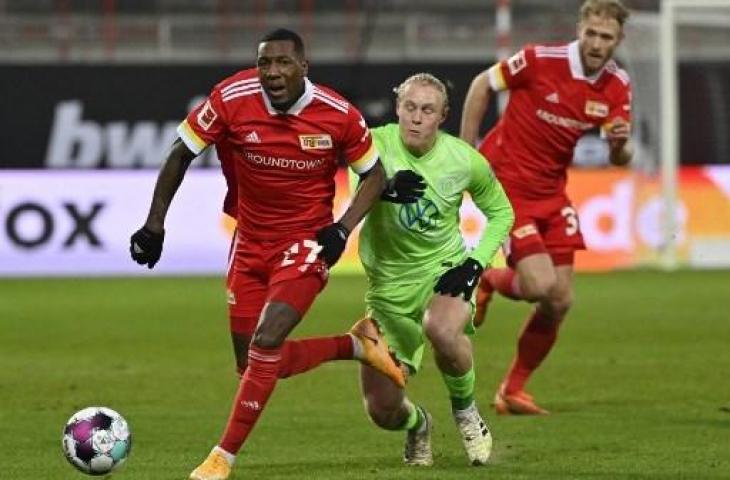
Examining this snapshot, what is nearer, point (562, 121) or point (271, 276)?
point (271, 276)

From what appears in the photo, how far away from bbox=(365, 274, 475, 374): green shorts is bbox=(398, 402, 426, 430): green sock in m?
0.23

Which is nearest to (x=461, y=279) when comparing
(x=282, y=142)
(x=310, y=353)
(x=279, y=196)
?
(x=310, y=353)

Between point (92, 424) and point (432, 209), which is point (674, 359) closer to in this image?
point (432, 209)

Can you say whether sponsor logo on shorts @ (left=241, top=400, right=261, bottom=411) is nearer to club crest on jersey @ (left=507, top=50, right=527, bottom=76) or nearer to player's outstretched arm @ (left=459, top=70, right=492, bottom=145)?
player's outstretched arm @ (left=459, top=70, right=492, bottom=145)

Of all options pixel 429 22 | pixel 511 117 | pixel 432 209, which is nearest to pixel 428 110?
pixel 432 209

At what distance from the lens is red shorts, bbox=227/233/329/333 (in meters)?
7.45

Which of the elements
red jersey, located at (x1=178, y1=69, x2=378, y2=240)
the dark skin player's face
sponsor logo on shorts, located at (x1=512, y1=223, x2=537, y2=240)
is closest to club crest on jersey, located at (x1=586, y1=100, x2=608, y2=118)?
sponsor logo on shorts, located at (x1=512, y1=223, x2=537, y2=240)

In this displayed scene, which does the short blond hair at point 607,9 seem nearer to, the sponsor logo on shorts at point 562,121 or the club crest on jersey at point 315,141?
the sponsor logo on shorts at point 562,121

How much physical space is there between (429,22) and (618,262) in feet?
16.3

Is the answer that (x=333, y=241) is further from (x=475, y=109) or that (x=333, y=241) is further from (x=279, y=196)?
(x=475, y=109)

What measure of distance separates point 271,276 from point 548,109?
315 cm

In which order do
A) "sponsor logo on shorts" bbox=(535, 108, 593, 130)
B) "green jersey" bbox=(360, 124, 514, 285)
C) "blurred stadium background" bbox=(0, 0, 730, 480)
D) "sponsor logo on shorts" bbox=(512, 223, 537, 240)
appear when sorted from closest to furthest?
"green jersey" bbox=(360, 124, 514, 285)
"blurred stadium background" bbox=(0, 0, 730, 480)
"sponsor logo on shorts" bbox=(512, 223, 537, 240)
"sponsor logo on shorts" bbox=(535, 108, 593, 130)

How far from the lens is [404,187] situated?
7703 mm

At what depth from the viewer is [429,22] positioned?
24578 mm
